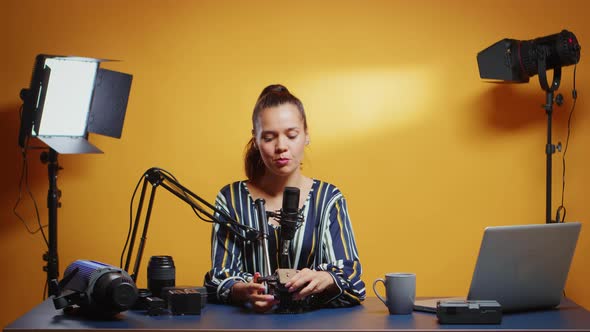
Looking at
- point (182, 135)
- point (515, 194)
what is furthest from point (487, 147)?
point (182, 135)

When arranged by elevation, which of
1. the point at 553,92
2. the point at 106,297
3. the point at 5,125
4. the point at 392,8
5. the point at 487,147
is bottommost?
the point at 106,297

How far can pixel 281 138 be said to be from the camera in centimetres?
236

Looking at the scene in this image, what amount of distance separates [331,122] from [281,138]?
66.1 inches

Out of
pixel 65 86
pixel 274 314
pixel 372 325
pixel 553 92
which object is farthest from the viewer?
pixel 553 92

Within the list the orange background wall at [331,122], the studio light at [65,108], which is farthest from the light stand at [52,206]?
the orange background wall at [331,122]

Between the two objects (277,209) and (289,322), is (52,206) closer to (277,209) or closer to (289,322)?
(277,209)

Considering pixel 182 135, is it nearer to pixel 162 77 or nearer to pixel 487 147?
pixel 162 77

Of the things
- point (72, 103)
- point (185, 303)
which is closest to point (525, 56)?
point (72, 103)

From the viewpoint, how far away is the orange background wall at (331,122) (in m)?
3.97

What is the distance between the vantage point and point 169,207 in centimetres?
398

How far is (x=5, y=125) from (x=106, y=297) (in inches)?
94.2

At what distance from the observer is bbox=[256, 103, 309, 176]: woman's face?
2.36 meters

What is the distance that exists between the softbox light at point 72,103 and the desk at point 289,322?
1.60 metres

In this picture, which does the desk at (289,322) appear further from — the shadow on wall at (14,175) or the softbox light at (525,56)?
the shadow on wall at (14,175)
